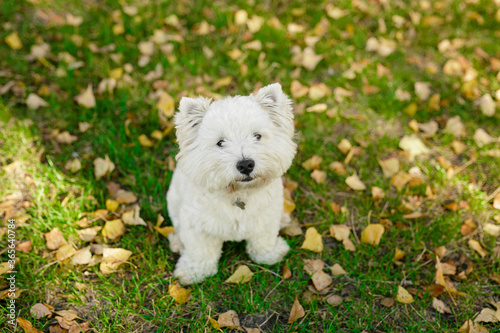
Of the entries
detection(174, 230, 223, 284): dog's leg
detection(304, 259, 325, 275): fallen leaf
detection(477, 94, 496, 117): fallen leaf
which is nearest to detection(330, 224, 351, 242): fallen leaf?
detection(304, 259, 325, 275): fallen leaf

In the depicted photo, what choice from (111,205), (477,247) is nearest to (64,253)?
(111,205)

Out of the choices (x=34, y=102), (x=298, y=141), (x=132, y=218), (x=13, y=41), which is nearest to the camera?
(x=132, y=218)

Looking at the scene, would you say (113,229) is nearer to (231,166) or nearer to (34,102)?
(231,166)

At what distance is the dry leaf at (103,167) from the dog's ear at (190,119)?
1538 millimetres

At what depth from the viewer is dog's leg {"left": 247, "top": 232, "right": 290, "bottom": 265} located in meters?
3.13

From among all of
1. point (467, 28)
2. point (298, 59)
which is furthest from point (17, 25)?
point (467, 28)

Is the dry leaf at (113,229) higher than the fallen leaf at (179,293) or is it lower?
higher

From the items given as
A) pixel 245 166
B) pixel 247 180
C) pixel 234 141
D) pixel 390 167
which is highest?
pixel 234 141

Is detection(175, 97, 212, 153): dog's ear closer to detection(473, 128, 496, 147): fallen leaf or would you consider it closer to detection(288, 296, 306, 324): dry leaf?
detection(288, 296, 306, 324): dry leaf

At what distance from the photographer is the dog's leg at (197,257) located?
2.97 meters

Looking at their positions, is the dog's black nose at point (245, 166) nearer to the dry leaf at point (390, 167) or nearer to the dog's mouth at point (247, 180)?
the dog's mouth at point (247, 180)

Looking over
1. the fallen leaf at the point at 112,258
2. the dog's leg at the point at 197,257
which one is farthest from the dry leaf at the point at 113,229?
the dog's leg at the point at 197,257

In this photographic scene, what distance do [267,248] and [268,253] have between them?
63 mm

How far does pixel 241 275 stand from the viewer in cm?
313
